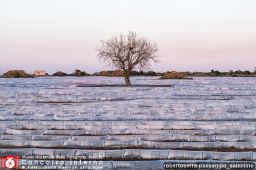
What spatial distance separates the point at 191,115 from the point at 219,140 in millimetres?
4765

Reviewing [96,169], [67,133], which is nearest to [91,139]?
[67,133]

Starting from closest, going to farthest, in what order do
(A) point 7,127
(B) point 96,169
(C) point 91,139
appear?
(B) point 96,169 → (C) point 91,139 → (A) point 7,127

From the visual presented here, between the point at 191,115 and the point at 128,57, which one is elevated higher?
the point at 128,57

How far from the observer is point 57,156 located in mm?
8352

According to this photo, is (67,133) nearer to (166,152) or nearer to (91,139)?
(91,139)

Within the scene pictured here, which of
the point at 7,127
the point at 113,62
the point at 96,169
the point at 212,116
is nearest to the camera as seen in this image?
the point at 96,169

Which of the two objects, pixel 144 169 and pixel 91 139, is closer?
pixel 144 169

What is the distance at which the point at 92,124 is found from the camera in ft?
40.7

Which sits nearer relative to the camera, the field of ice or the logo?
the logo

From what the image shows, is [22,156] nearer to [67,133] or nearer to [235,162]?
[67,133]

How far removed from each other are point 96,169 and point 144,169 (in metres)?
0.86

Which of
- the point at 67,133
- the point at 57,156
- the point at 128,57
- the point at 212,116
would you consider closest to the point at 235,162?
the point at 57,156

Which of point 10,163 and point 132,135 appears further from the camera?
point 132,135

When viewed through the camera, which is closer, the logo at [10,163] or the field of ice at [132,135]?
the logo at [10,163]
